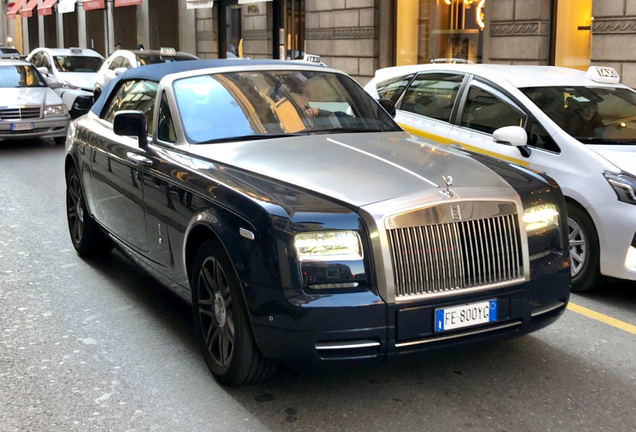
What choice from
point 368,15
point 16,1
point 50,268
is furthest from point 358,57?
point 16,1

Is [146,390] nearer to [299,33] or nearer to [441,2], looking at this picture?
[441,2]

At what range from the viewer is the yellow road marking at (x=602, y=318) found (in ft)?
17.2

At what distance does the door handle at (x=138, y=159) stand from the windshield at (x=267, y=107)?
1.19 feet

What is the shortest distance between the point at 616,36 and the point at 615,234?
28.5 feet

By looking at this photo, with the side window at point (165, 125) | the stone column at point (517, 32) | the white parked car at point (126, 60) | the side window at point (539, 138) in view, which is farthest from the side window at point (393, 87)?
the white parked car at point (126, 60)

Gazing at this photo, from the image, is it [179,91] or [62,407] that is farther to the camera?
[179,91]

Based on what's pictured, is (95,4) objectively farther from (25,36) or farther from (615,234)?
(615,234)

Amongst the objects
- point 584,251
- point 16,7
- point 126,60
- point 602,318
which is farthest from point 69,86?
point 16,7

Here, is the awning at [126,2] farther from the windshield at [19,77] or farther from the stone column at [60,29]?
the stone column at [60,29]

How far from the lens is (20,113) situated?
14867mm

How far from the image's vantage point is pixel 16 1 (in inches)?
2186

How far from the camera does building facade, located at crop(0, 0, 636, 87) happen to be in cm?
1373

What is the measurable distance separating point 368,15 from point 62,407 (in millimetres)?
17117

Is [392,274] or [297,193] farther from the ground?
[297,193]
